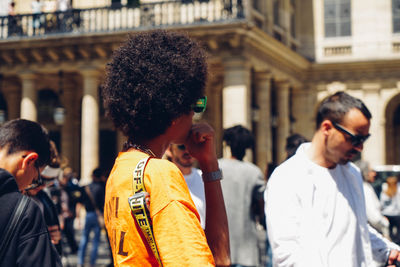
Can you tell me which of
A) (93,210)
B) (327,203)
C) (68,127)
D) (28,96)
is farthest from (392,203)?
(68,127)

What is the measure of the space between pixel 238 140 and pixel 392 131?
79.3 ft

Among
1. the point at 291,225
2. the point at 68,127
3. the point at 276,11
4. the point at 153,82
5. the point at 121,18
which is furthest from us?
the point at 68,127

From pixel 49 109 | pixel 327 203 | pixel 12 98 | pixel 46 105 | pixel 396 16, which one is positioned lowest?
pixel 327 203

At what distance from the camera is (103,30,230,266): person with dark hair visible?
181cm

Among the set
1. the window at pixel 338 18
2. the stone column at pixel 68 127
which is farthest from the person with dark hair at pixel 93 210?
the window at pixel 338 18

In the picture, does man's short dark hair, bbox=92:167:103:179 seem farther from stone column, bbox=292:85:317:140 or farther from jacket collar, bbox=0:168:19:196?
stone column, bbox=292:85:317:140

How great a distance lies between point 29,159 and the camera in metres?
2.60

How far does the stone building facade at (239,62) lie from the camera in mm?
19328

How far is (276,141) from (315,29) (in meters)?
6.30

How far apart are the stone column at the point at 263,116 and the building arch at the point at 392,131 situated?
863 centimetres

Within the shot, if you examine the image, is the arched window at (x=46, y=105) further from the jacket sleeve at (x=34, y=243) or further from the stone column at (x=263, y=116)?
the jacket sleeve at (x=34, y=243)

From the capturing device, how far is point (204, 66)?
213 cm

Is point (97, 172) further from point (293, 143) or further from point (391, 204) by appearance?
point (391, 204)

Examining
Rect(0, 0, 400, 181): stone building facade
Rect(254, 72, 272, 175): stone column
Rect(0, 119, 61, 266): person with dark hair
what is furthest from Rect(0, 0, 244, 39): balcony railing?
Rect(0, 119, 61, 266): person with dark hair
